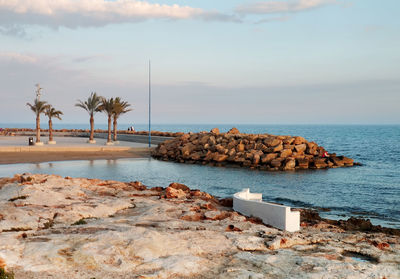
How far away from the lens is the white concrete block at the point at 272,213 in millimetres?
11422

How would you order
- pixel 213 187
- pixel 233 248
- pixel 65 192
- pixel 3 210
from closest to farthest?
pixel 233 248
pixel 3 210
pixel 65 192
pixel 213 187

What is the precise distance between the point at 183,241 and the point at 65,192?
7.88 metres

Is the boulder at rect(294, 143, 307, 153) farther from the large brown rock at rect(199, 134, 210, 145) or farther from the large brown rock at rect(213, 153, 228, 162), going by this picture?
the large brown rock at rect(199, 134, 210, 145)

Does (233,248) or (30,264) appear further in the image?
(233,248)

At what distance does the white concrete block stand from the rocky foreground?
69 centimetres

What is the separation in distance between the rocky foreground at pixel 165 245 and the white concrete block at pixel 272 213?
0.69 m

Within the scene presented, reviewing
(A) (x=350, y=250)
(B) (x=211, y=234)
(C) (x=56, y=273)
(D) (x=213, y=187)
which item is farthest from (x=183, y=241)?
(D) (x=213, y=187)

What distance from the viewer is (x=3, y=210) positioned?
11172 millimetres

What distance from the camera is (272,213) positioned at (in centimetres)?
1206

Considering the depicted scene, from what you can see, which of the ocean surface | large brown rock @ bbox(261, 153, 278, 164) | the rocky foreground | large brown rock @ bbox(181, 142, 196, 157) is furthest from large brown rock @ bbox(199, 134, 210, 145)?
the rocky foreground

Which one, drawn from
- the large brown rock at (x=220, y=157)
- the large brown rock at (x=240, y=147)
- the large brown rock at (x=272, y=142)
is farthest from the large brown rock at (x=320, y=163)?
the large brown rock at (x=220, y=157)

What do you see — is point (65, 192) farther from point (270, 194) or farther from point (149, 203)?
point (270, 194)

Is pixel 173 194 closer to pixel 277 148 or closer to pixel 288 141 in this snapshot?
pixel 277 148

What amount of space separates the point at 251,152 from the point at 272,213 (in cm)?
2413
